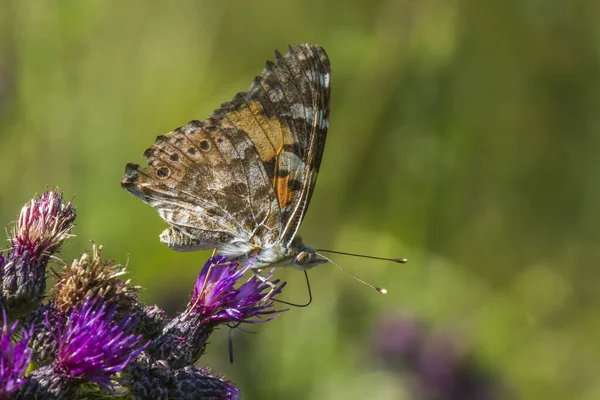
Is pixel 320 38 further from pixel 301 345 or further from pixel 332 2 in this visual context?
pixel 301 345

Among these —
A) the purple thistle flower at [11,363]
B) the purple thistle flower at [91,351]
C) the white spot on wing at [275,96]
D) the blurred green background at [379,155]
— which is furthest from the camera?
the blurred green background at [379,155]

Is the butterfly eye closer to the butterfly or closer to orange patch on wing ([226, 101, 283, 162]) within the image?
the butterfly

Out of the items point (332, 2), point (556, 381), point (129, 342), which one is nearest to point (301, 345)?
point (556, 381)

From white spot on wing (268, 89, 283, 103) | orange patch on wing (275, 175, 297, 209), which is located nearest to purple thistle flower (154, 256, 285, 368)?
orange patch on wing (275, 175, 297, 209)

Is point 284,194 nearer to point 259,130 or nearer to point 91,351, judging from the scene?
point 259,130

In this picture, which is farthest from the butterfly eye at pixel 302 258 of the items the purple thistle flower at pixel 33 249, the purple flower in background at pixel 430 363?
the purple flower in background at pixel 430 363

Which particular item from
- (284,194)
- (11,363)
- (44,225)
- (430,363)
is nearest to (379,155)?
(430,363)

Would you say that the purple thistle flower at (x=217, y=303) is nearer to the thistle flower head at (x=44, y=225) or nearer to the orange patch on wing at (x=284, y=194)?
the orange patch on wing at (x=284, y=194)
